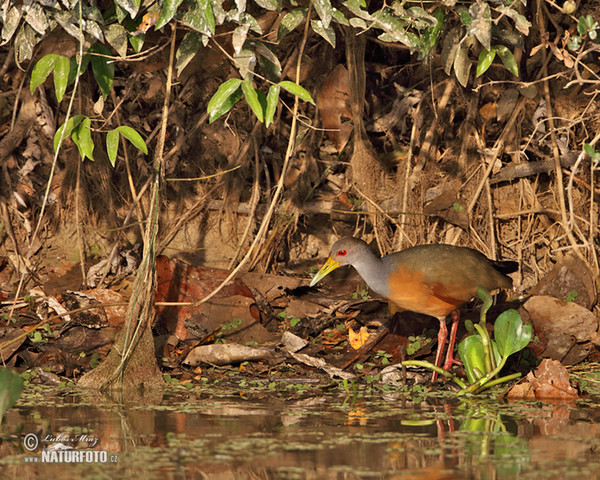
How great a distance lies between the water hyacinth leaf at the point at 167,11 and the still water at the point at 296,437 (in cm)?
196

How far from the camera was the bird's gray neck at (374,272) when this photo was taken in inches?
214

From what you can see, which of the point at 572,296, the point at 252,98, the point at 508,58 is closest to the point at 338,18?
the point at 252,98

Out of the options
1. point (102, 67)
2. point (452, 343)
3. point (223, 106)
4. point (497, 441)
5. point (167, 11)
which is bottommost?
point (497, 441)

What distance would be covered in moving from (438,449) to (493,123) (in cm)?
412

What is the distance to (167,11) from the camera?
4.38 m

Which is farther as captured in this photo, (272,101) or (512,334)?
(512,334)

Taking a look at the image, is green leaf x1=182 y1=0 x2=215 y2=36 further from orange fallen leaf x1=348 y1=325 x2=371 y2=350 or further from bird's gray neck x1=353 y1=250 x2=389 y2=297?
orange fallen leaf x1=348 y1=325 x2=371 y2=350

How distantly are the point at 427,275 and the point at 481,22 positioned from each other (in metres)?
1.60

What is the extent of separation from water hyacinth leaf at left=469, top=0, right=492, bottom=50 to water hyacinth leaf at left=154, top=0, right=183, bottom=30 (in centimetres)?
160

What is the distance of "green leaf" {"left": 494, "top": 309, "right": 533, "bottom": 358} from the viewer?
188 inches

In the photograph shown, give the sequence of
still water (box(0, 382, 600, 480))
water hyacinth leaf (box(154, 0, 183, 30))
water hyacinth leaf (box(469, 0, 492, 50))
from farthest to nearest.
Answer: water hyacinth leaf (box(469, 0, 492, 50))
water hyacinth leaf (box(154, 0, 183, 30))
still water (box(0, 382, 600, 480))

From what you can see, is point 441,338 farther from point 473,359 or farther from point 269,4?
point 269,4

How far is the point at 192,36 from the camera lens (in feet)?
15.8

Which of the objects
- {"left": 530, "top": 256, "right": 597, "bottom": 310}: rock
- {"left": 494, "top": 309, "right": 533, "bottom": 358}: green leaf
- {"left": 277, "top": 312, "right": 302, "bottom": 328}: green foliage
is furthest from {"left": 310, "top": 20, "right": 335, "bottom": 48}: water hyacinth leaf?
{"left": 530, "top": 256, "right": 597, "bottom": 310}: rock
